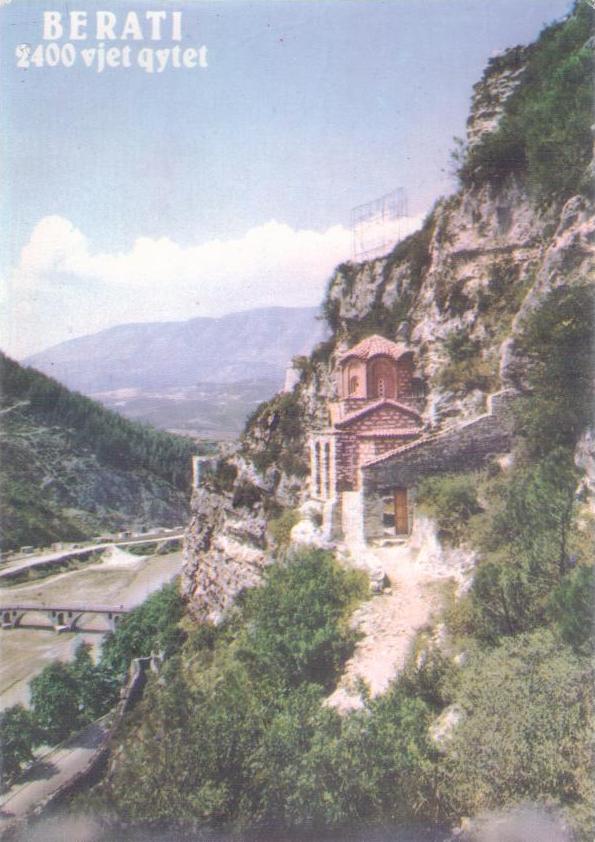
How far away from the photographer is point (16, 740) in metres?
29.1

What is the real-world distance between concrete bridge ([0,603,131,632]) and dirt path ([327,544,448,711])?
36.3m

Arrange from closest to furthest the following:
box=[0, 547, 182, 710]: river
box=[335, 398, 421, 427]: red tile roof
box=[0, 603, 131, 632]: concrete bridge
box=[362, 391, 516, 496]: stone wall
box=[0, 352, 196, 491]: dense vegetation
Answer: box=[362, 391, 516, 496]: stone wall < box=[335, 398, 421, 427]: red tile roof < box=[0, 547, 182, 710]: river < box=[0, 603, 131, 632]: concrete bridge < box=[0, 352, 196, 491]: dense vegetation

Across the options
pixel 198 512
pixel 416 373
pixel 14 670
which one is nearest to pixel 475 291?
pixel 416 373

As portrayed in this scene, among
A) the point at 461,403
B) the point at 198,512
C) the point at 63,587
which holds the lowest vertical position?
the point at 63,587

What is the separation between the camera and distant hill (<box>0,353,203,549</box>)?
77.8 meters

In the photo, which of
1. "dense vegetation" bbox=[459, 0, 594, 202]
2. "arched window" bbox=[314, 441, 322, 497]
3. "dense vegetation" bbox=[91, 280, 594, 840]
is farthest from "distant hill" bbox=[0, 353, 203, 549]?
"dense vegetation" bbox=[459, 0, 594, 202]

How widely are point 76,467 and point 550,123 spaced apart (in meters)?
78.4

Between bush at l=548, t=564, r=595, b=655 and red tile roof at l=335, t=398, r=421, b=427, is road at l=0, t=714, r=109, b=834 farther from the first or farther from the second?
bush at l=548, t=564, r=595, b=655

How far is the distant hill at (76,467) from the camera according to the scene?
77.8 m

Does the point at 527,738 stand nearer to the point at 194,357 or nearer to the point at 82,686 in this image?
the point at 82,686

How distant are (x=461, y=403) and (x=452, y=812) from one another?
13.0 metres

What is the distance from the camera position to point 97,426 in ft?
317

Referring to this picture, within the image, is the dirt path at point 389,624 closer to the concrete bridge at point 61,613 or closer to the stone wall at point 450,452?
the stone wall at point 450,452

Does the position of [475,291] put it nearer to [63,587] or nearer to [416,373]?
[416,373]
